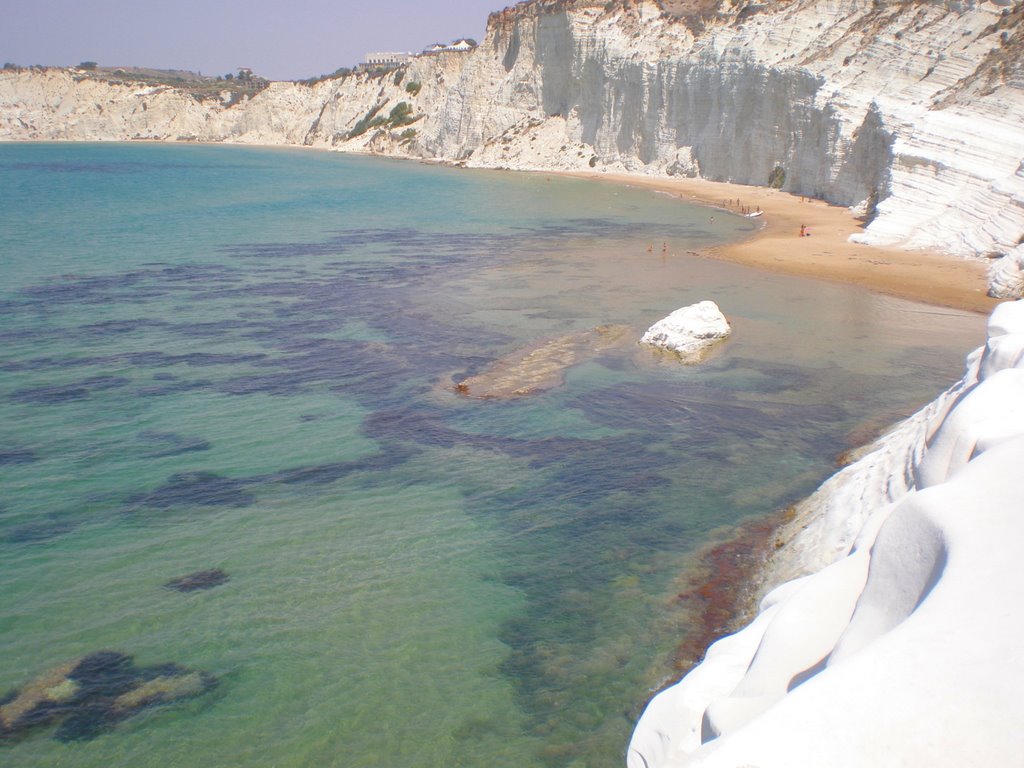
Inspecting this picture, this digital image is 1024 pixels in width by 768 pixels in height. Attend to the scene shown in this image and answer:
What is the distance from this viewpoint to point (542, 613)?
9.16 meters

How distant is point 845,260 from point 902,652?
2774 cm

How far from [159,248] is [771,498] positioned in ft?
97.7

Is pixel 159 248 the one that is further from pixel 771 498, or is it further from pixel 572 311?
pixel 771 498

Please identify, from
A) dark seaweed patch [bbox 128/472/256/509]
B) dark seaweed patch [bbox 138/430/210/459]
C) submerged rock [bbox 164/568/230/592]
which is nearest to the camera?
submerged rock [bbox 164/568/230/592]

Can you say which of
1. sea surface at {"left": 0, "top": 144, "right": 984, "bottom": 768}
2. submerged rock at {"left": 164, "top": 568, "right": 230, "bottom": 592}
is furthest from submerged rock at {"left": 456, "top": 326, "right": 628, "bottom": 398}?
submerged rock at {"left": 164, "top": 568, "right": 230, "bottom": 592}

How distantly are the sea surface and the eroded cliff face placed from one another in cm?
806

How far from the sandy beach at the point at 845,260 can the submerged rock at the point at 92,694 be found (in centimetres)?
2172

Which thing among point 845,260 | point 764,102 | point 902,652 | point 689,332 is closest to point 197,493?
point 902,652

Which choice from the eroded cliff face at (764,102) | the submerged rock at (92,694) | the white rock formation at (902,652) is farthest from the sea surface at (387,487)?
the eroded cliff face at (764,102)

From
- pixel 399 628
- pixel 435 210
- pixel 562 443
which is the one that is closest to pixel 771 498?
pixel 562 443

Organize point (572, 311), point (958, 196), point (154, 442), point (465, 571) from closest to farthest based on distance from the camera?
point (465, 571), point (154, 442), point (572, 311), point (958, 196)

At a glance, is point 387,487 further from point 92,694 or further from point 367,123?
point 367,123

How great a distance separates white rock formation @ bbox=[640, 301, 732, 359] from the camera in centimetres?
1884

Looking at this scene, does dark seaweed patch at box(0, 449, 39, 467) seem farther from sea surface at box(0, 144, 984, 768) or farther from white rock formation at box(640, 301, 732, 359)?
white rock formation at box(640, 301, 732, 359)
